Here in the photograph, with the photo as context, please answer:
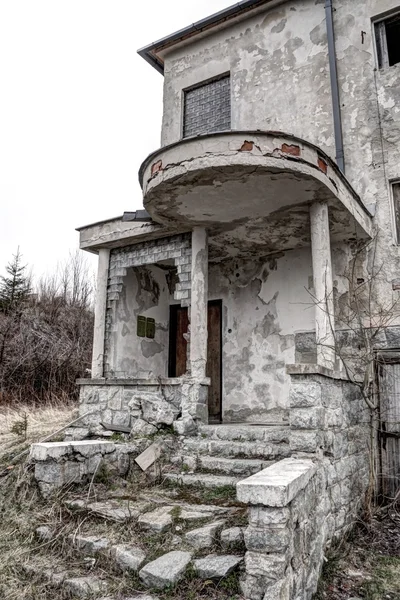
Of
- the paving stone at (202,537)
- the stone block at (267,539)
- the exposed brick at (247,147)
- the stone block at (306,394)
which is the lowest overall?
the paving stone at (202,537)

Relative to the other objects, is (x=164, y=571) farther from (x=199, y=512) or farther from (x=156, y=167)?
(x=156, y=167)

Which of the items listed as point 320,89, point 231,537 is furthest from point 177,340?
point 231,537

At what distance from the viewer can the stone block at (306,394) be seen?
4.16 m

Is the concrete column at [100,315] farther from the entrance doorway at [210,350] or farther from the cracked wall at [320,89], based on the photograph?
the cracked wall at [320,89]

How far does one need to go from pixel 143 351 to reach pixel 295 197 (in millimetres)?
3619

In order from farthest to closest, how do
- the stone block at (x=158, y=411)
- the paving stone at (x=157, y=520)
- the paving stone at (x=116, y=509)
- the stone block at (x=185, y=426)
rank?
the stone block at (x=158, y=411)
the stone block at (x=185, y=426)
the paving stone at (x=116, y=509)
the paving stone at (x=157, y=520)

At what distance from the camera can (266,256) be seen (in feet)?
24.0

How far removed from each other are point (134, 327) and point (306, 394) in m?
3.84

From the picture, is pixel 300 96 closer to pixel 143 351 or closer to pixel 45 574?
pixel 143 351

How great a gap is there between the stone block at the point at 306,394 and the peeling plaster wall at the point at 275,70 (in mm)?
4139

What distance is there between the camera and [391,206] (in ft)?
21.0

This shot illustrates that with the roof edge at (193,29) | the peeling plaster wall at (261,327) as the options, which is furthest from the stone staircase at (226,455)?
the roof edge at (193,29)

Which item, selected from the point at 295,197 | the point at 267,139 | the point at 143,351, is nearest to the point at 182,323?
the point at 143,351

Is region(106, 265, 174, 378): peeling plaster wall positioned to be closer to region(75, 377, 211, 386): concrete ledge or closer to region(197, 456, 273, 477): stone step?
region(75, 377, 211, 386): concrete ledge
